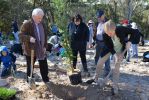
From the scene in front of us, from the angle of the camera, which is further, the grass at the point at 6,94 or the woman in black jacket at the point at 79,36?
the woman in black jacket at the point at 79,36

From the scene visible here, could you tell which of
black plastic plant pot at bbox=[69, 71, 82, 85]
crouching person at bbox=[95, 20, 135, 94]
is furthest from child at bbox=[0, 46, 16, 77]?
crouching person at bbox=[95, 20, 135, 94]

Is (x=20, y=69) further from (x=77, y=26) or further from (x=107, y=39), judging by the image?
(x=107, y=39)

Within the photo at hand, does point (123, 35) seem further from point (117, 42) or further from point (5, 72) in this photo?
point (5, 72)

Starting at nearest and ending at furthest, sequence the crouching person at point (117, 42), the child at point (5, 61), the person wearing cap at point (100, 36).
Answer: the crouching person at point (117, 42) → the person wearing cap at point (100, 36) → the child at point (5, 61)

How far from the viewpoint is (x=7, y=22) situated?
27.3 m

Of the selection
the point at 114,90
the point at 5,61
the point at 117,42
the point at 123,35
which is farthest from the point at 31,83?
the point at 123,35

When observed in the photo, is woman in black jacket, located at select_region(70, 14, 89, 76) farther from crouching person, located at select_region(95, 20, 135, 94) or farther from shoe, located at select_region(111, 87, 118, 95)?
shoe, located at select_region(111, 87, 118, 95)

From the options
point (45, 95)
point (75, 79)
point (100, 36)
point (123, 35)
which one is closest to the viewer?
point (123, 35)

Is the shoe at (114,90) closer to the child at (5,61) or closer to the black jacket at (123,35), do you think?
the black jacket at (123,35)

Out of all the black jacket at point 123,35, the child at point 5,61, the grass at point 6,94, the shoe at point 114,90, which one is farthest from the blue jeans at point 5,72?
the black jacket at point 123,35

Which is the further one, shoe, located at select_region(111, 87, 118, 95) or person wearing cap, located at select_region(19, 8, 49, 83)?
person wearing cap, located at select_region(19, 8, 49, 83)

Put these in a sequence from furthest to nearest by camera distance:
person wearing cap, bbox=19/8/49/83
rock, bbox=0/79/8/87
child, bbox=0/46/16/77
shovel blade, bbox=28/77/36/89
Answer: child, bbox=0/46/16/77 → rock, bbox=0/79/8/87 → shovel blade, bbox=28/77/36/89 → person wearing cap, bbox=19/8/49/83

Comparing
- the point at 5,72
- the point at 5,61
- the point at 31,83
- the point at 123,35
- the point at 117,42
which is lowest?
the point at 5,72

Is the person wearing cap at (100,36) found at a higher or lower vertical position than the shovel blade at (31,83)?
higher
